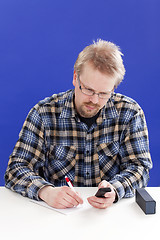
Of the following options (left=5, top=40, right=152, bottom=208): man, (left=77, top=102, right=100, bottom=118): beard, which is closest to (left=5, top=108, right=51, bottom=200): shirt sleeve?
(left=5, top=40, right=152, bottom=208): man

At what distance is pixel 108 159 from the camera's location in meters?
1.99

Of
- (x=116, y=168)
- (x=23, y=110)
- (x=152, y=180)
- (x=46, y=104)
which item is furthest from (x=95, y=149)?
(x=152, y=180)

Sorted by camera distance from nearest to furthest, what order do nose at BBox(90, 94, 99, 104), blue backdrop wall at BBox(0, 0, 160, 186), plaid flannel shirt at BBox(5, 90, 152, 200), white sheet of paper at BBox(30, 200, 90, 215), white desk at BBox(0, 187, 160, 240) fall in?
white desk at BBox(0, 187, 160, 240) < white sheet of paper at BBox(30, 200, 90, 215) < nose at BBox(90, 94, 99, 104) < plaid flannel shirt at BBox(5, 90, 152, 200) < blue backdrop wall at BBox(0, 0, 160, 186)

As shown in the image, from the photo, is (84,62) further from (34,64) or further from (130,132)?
(34,64)

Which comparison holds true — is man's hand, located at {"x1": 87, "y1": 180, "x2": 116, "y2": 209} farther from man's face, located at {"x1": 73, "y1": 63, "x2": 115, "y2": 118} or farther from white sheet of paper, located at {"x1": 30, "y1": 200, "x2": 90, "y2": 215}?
man's face, located at {"x1": 73, "y1": 63, "x2": 115, "y2": 118}

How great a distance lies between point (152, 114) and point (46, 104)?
1365 millimetres

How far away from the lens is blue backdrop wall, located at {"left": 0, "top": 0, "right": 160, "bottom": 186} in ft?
9.41

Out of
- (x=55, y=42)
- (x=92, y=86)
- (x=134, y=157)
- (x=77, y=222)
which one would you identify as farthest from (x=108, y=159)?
(x=55, y=42)

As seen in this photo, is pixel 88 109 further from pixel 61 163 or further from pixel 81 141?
pixel 61 163

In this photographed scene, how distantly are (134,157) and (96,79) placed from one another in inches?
17.4

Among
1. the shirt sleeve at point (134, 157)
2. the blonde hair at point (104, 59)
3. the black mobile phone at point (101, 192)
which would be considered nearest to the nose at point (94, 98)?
the blonde hair at point (104, 59)

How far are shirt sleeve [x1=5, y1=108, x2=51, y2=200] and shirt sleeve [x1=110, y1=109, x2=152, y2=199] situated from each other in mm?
358

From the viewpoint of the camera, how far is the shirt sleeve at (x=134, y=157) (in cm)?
174

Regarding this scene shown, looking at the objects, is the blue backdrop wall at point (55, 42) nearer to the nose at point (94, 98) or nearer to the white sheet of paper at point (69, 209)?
the nose at point (94, 98)
